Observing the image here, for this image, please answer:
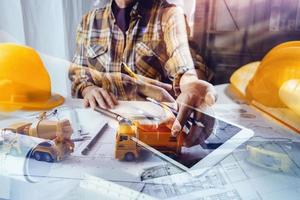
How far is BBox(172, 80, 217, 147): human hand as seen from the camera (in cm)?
67

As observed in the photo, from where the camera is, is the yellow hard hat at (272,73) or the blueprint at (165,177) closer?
the blueprint at (165,177)

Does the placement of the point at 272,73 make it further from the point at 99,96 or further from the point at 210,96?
the point at 99,96

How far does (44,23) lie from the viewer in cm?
72

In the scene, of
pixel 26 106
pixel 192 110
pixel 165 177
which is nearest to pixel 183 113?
pixel 192 110

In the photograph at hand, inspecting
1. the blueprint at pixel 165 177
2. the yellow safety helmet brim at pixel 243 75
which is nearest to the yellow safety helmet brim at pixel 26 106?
the blueprint at pixel 165 177

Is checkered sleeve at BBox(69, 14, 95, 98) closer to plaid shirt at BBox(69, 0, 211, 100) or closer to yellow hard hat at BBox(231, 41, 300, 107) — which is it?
plaid shirt at BBox(69, 0, 211, 100)

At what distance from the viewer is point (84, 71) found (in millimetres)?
715

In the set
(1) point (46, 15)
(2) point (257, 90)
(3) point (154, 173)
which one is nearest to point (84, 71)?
(1) point (46, 15)

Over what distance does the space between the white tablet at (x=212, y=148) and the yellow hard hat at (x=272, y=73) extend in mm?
96

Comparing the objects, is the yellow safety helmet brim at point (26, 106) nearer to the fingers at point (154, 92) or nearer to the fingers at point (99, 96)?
the fingers at point (99, 96)

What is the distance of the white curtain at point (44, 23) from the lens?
0.70 m

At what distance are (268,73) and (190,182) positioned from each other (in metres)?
0.31

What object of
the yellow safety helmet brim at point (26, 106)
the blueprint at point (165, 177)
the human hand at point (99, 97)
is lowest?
the blueprint at point (165, 177)

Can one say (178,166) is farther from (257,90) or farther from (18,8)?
(18,8)
